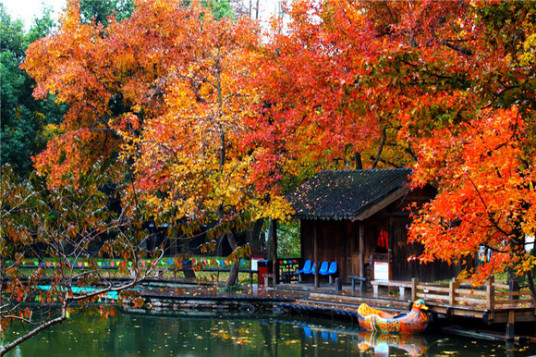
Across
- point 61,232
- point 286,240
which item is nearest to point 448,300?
point 61,232

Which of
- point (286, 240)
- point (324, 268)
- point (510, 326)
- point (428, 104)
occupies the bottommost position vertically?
point (510, 326)

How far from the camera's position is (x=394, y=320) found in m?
19.1

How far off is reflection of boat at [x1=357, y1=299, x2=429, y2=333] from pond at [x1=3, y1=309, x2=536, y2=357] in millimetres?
266

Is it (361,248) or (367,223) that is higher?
(367,223)

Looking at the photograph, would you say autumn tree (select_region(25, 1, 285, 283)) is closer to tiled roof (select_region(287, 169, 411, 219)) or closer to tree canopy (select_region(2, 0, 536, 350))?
tree canopy (select_region(2, 0, 536, 350))

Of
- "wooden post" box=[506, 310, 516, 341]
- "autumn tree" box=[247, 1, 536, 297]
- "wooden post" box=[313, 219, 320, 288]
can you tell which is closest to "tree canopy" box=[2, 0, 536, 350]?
"autumn tree" box=[247, 1, 536, 297]

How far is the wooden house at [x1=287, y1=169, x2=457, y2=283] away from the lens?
22359 millimetres

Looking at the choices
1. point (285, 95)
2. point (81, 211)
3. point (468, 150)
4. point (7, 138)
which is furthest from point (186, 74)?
point (81, 211)

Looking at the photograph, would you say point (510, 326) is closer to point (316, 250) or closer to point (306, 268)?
point (316, 250)

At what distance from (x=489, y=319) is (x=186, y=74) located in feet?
53.0

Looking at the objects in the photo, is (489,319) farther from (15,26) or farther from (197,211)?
(15,26)

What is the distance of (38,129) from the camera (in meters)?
37.1

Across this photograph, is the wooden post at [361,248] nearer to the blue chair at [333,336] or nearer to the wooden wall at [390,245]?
the wooden wall at [390,245]

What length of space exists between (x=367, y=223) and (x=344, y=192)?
1.42 meters
